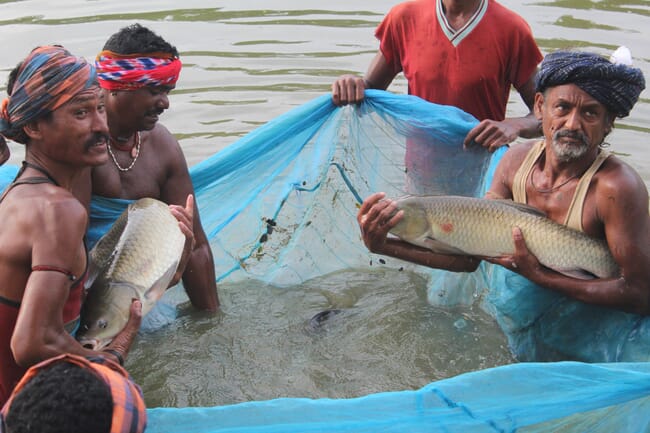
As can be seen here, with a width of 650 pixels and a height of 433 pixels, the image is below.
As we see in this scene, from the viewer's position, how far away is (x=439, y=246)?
10.9 feet

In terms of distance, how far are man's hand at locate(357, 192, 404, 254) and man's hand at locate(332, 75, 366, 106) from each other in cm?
106

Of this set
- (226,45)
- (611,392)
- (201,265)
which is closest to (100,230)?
(201,265)

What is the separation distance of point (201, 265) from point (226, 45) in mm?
5172

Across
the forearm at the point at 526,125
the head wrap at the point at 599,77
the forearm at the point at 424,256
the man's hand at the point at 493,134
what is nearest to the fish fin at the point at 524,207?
the forearm at the point at 424,256

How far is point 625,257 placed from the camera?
9.66 feet

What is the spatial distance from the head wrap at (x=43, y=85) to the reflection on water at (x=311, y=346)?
1.52 metres

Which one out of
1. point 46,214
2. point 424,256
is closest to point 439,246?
point 424,256

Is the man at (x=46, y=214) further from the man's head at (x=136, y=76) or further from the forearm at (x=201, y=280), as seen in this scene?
the forearm at (x=201, y=280)

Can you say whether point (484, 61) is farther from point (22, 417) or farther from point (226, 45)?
point (226, 45)

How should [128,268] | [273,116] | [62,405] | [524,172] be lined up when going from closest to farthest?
[62,405]
[128,268]
[524,172]
[273,116]

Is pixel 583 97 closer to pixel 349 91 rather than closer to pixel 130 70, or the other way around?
pixel 349 91

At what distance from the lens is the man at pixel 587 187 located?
2.94 m

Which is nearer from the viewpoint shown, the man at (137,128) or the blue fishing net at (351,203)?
the blue fishing net at (351,203)

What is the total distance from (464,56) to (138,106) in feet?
5.62
